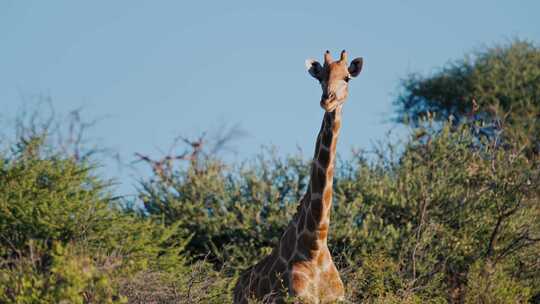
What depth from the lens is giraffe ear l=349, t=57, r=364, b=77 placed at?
10820mm

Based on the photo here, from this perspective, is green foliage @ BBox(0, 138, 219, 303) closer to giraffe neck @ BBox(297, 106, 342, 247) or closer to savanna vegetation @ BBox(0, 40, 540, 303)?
→ savanna vegetation @ BBox(0, 40, 540, 303)

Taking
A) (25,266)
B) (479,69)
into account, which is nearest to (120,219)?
(25,266)

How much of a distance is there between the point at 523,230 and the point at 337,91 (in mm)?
7433

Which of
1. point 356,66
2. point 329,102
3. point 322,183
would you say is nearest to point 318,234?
point 322,183

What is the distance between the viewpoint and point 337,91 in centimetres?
1016

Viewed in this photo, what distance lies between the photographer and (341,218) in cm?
1686

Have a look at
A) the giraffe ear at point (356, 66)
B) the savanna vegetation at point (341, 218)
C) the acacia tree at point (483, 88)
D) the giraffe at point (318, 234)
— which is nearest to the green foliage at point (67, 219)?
the savanna vegetation at point (341, 218)

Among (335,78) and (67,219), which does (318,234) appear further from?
(67,219)

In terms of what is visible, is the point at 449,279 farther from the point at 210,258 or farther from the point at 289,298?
the point at 289,298

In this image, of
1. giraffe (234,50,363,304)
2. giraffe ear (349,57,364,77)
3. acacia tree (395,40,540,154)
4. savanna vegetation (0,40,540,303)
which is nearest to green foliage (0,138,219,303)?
savanna vegetation (0,40,540,303)

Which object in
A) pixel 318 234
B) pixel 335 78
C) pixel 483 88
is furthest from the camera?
pixel 483 88

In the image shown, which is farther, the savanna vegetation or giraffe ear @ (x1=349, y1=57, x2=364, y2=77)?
the savanna vegetation

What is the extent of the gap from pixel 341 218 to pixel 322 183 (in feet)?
20.8

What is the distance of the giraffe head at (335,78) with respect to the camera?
10.0 metres
